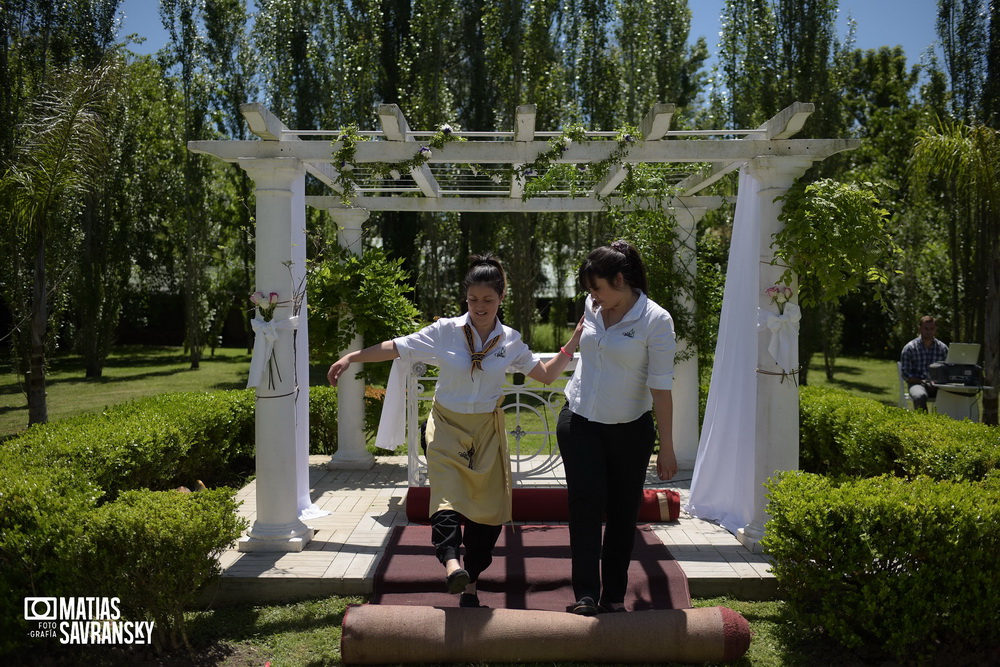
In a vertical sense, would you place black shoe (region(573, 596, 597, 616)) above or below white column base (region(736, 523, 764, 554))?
above

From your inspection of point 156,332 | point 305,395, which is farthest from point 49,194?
point 156,332

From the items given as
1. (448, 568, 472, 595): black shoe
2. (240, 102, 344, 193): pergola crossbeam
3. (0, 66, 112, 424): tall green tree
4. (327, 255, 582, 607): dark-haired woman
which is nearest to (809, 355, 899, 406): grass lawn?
(327, 255, 582, 607): dark-haired woman

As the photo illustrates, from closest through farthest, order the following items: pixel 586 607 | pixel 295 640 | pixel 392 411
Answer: pixel 586 607 → pixel 295 640 → pixel 392 411

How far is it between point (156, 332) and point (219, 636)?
25.4m

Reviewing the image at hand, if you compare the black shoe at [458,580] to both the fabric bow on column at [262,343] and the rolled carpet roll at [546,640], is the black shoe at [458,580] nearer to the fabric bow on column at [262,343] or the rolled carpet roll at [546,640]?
the rolled carpet roll at [546,640]

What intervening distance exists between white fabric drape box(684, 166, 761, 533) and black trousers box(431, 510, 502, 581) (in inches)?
89.1

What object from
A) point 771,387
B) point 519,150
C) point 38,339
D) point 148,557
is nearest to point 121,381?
point 38,339

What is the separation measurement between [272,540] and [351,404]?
111 inches

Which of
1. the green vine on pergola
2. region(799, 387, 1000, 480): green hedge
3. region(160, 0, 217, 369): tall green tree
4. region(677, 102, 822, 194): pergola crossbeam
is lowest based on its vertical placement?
region(799, 387, 1000, 480): green hedge

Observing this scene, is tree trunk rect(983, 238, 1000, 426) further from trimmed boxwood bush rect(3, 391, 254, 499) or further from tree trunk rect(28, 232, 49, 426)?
tree trunk rect(28, 232, 49, 426)

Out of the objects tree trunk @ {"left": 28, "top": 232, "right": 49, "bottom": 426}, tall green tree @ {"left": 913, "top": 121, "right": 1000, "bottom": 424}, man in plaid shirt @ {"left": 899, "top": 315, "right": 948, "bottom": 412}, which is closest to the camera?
tall green tree @ {"left": 913, "top": 121, "right": 1000, "bottom": 424}

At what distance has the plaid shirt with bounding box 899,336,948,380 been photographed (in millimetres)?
9086

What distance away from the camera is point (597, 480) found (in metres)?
3.44

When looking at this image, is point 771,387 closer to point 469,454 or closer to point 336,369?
point 469,454
